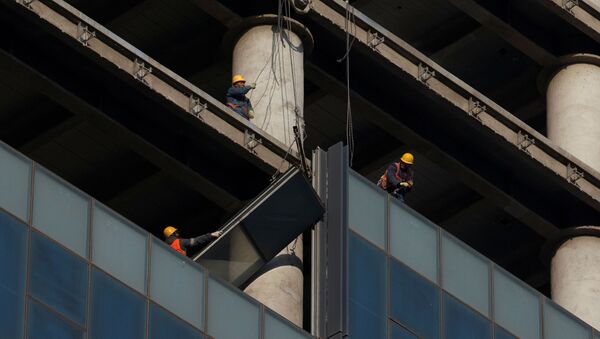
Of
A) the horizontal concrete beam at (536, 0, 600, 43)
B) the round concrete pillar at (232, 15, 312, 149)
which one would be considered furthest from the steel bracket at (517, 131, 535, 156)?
the round concrete pillar at (232, 15, 312, 149)

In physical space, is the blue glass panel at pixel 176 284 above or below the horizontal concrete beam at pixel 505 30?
below

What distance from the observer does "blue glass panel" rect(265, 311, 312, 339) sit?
96.9 metres

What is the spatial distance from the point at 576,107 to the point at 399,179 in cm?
1004

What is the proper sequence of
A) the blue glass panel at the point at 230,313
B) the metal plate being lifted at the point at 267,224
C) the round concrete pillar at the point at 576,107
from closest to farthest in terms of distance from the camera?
the blue glass panel at the point at 230,313, the metal plate being lifted at the point at 267,224, the round concrete pillar at the point at 576,107

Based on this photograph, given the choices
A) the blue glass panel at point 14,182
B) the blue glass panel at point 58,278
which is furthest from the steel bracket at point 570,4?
the blue glass panel at point 14,182

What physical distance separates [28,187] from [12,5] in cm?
996

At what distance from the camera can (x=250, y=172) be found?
343ft

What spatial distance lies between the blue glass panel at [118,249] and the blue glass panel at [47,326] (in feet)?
7.83

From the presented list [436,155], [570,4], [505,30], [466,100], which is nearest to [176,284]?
[466,100]

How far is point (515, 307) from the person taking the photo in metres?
103

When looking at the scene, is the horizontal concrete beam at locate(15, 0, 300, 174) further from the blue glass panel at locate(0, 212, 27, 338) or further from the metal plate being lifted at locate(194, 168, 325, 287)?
the blue glass panel at locate(0, 212, 27, 338)

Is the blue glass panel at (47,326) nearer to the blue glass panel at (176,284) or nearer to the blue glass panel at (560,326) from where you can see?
the blue glass panel at (176,284)

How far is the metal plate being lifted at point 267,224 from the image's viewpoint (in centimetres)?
9988

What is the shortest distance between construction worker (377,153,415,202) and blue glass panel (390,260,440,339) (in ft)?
9.29
